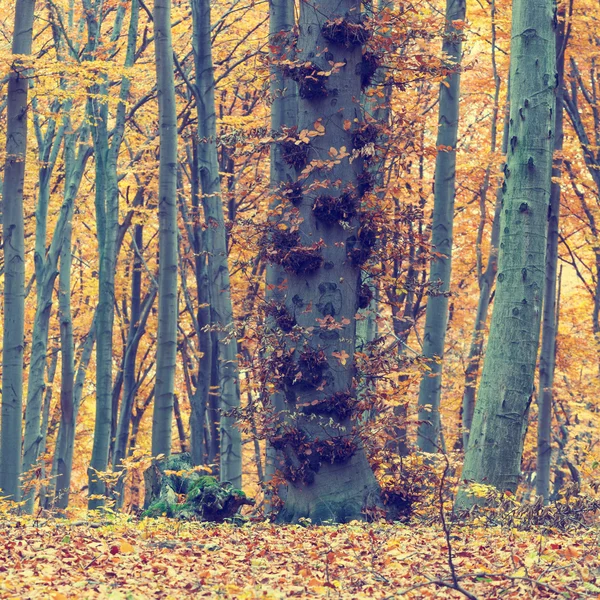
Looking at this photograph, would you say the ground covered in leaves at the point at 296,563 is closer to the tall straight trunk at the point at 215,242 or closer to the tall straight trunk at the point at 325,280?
the tall straight trunk at the point at 325,280

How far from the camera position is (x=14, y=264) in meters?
11.4

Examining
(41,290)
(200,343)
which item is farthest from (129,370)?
(41,290)

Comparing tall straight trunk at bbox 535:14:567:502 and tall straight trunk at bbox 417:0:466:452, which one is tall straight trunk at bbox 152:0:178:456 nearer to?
tall straight trunk at bbox 417:0:466:452

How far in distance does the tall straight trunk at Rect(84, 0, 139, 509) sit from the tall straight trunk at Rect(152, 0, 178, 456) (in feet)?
9.07

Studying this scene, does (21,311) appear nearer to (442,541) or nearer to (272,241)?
(272,241)

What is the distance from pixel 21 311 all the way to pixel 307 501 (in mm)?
5806

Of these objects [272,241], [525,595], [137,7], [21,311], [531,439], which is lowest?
[531,439]

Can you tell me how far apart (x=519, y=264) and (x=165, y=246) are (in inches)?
224

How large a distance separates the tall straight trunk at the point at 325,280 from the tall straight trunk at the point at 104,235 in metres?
6.99

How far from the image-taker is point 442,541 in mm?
6273

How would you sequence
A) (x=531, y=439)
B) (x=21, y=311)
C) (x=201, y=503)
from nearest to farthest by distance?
(x=201, y=503)
(x=21, y=311)
(x=531, y=439)

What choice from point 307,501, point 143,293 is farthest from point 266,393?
point 143,293

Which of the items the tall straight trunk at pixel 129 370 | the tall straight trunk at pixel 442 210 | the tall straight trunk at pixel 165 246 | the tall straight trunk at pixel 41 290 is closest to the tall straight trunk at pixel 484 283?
the tall straight trunk at pixel 442 210

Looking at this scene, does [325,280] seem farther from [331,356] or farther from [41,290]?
[41,290]
